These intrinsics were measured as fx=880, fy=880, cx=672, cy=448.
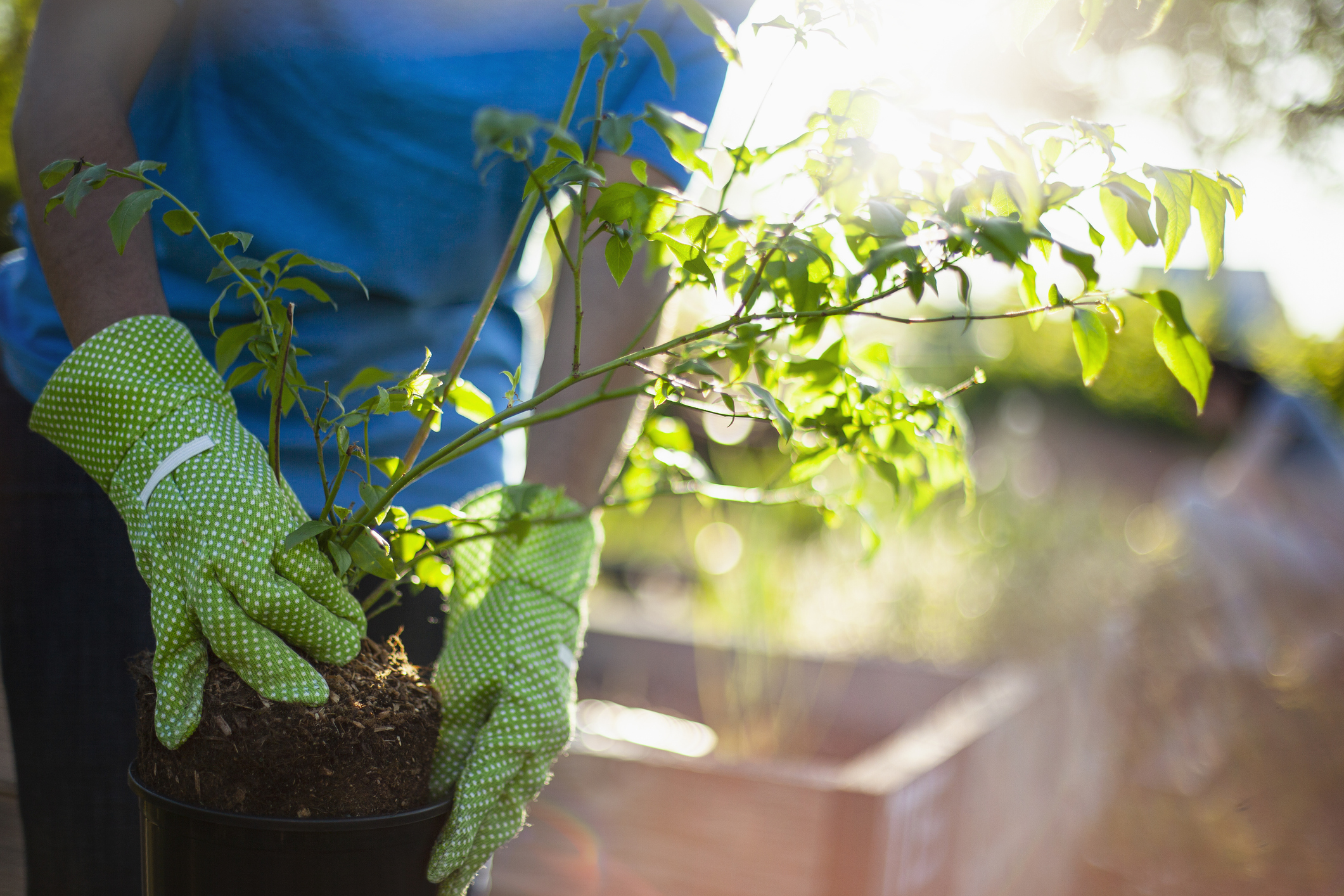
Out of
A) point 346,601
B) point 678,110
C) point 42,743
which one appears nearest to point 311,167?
point 678,110

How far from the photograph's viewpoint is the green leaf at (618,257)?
557mm

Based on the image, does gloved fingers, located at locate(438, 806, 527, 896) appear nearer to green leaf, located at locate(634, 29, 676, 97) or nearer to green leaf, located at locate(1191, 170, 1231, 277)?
green leaf, located at locate(634, 29, 676, 97)

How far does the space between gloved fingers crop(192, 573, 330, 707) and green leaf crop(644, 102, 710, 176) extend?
41cm

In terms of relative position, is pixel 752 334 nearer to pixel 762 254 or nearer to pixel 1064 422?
pixel 762 254

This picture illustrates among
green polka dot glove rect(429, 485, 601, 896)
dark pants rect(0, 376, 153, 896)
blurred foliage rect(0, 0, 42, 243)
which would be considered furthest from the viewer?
blurred foliage rect(0, 0, 42, 243)

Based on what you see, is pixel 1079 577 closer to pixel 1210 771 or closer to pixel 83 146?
pixel 1210 771

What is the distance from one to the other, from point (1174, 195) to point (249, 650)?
0.65 m

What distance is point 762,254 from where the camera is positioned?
0.56m

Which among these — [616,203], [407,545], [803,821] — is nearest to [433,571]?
[407,545]

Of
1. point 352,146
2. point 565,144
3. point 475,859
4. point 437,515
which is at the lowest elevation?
point 475,859

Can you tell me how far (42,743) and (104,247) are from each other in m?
0.48

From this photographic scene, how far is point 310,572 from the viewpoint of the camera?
0.60m

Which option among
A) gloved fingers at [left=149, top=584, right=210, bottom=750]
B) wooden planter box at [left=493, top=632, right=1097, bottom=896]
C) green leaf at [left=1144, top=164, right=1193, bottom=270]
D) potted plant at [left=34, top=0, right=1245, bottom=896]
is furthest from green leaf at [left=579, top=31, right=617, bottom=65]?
wooden planter box at [left=493, top=632, right=1097, bottom=896]

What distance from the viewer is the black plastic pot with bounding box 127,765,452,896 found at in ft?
1.83
